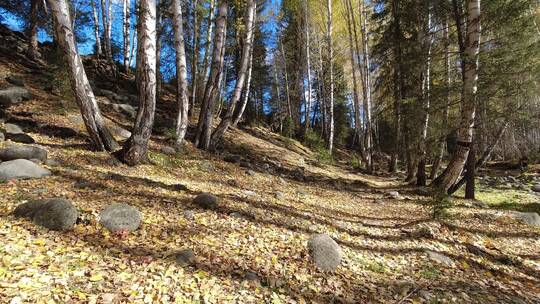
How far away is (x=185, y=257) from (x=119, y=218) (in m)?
1.03

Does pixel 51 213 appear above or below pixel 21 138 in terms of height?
below

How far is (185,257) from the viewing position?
11.0ft

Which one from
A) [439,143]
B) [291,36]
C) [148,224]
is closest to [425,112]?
[439,143]

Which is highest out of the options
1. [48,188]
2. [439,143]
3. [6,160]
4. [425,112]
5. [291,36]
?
[291,36]

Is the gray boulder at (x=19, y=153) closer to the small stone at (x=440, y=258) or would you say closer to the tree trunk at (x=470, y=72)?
the small stone at (x=440, y=258)

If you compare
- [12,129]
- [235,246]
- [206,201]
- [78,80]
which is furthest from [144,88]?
[235,246]

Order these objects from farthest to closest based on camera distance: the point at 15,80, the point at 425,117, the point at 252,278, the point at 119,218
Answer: the point at 15,80, the point at 425,117, the point at 119,218, the point at 252,278

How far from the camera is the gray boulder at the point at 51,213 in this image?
3.38 metres

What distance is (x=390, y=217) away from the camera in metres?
6.46

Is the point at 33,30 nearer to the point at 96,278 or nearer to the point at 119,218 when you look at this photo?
the point at 119,218

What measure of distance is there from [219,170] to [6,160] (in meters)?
4.29

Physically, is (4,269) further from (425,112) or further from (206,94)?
(425,112)

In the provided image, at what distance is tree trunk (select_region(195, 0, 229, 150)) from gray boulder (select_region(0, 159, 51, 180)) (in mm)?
5029

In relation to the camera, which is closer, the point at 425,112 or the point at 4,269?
the point at 4,269
